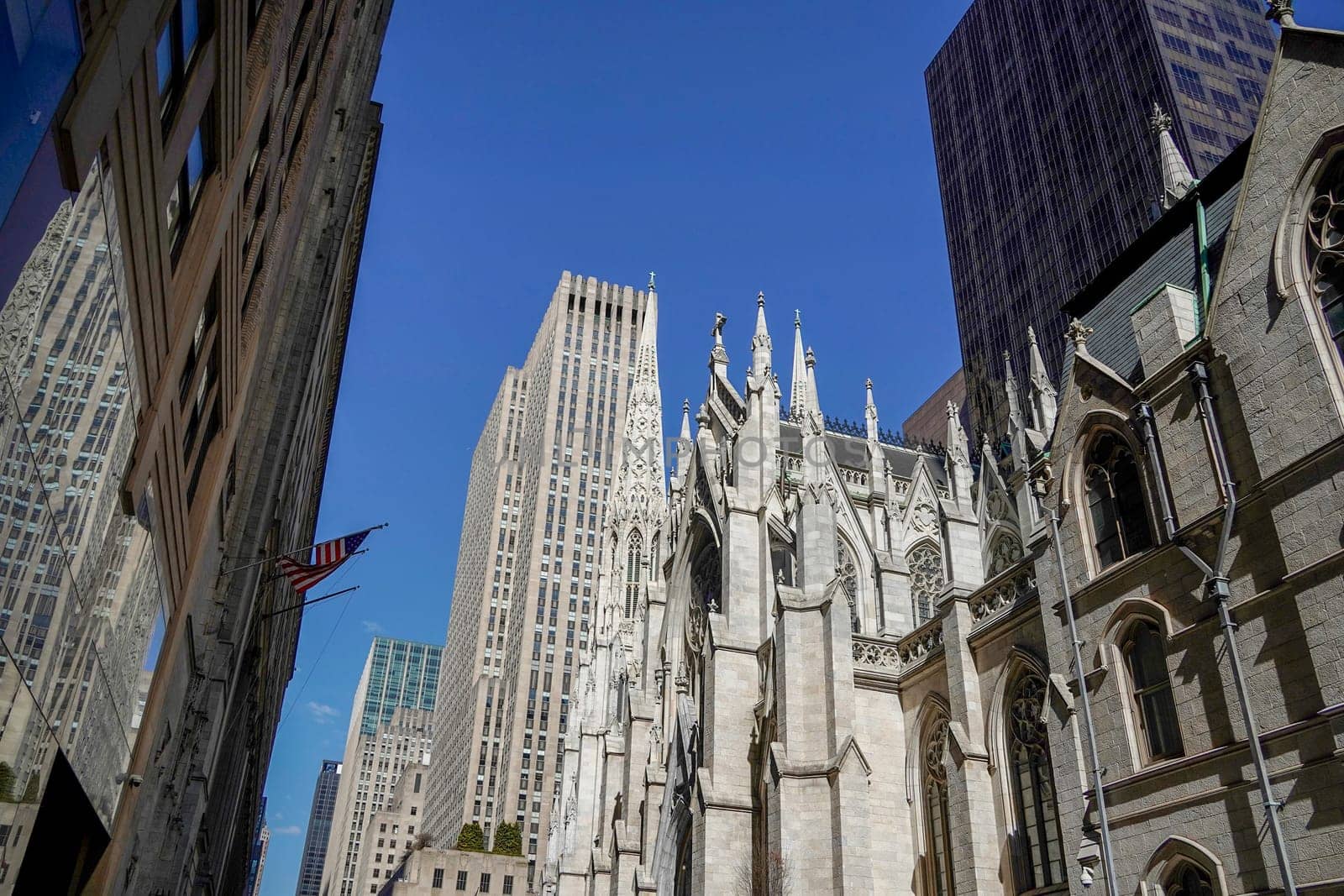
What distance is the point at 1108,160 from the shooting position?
224 feet

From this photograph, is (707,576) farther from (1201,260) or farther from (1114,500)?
(1201,260)

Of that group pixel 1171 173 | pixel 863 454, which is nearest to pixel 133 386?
pixel 1171 173

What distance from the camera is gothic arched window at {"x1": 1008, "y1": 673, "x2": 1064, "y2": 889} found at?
18984 mm

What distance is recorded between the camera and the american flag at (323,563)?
2545 centimetres

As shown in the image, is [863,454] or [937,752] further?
[863,454]

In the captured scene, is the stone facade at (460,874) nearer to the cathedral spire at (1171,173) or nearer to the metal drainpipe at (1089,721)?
the metal drainpipe at (1089,721)

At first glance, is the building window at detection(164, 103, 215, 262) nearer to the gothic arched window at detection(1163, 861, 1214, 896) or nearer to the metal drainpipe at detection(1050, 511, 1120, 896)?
the metal drainpipe at detection(1050, 511, 1120, 896)

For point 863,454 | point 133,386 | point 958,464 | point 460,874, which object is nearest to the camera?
point 133,386

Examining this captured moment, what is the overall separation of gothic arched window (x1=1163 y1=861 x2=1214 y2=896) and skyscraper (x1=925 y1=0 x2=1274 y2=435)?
5038cm

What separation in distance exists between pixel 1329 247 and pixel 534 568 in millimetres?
103024

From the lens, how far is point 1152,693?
1608cm

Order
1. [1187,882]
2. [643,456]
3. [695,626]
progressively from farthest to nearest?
[643,456], [695,626], [1187,882]

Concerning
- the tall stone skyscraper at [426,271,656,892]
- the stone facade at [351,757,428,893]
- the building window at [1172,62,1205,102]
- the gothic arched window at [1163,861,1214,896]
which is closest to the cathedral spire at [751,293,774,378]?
the gothic arched window at [1163,861,1214,896]

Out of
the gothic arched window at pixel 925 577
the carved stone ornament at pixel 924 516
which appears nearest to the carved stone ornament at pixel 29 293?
the gothic arched window at pixel 925 577
